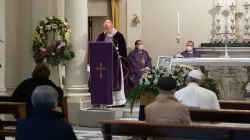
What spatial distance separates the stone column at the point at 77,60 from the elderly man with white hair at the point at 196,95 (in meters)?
4.61

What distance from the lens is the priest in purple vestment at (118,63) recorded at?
11.1 m

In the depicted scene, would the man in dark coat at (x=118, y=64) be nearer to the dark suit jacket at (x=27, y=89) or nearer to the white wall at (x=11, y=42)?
the white wall at (x=11, y=42)

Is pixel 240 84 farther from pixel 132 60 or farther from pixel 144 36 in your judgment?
pixel 144 36

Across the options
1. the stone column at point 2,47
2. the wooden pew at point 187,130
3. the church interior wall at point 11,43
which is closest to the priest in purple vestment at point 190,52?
the church interior wall at point 11,43

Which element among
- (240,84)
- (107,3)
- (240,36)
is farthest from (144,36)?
(240,84)

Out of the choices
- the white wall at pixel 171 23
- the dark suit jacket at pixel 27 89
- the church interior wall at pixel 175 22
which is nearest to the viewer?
the dark suit jacket at pixel 27 89

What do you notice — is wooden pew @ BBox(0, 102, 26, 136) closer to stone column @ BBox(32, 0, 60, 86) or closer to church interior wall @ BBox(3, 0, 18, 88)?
stone column @ BBox(32, 0, 60, 86)

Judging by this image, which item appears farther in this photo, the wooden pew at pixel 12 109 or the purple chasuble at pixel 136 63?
the purple chasuble at pixel 136 63

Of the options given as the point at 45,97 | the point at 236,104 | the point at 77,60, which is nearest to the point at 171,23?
the point at 77,60

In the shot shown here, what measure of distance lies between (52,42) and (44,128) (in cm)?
730

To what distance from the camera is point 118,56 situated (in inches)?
438

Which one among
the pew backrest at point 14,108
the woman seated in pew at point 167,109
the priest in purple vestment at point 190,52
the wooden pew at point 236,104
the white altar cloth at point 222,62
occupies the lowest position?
the wooden pew at point 236,104

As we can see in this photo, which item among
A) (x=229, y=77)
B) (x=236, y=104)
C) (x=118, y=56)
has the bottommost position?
(x=236, y=104)

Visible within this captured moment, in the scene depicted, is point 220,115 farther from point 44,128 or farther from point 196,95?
point 44,128
